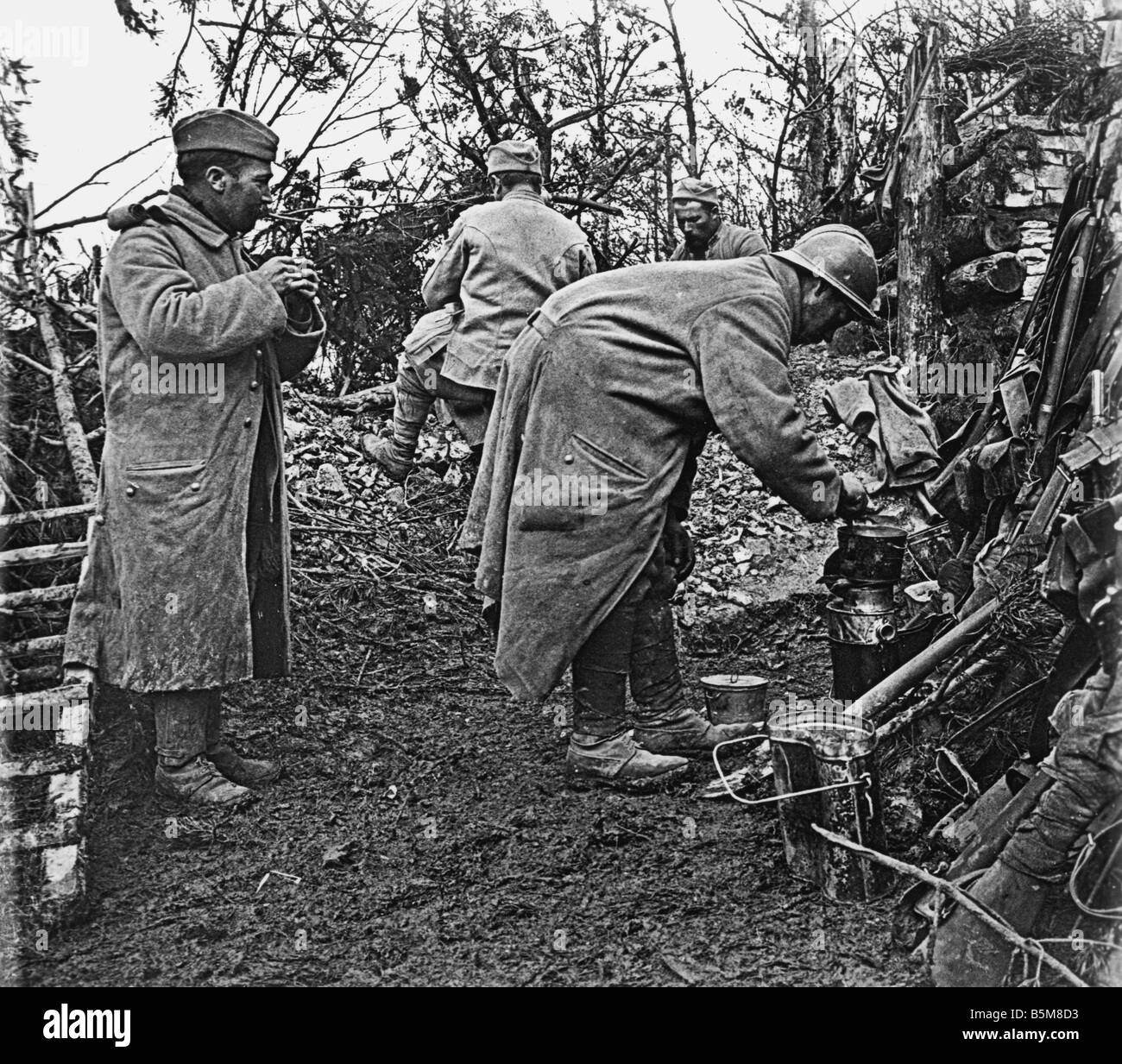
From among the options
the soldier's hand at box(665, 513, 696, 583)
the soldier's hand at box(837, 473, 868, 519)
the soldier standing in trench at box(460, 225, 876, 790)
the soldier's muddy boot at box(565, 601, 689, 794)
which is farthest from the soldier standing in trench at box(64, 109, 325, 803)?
the soldier's hand at box(837, 473, 868, 519)

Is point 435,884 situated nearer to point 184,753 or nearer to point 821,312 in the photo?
point 184,753

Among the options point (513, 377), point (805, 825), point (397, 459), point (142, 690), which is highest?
point (513, 377)

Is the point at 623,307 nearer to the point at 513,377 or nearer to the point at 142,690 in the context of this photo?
the point at 513,377

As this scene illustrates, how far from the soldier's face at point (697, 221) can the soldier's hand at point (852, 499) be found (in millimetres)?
3760

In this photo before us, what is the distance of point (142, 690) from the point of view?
11.1 feet

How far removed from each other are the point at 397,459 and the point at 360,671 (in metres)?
1.83

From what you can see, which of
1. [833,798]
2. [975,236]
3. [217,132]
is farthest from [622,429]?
[975,236]

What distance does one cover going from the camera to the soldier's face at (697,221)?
6.89 metres

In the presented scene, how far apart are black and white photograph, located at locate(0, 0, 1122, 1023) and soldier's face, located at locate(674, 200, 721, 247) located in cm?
169

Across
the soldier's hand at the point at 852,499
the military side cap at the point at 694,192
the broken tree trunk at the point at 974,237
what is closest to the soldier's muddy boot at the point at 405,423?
the military side cap at the point at 694,192

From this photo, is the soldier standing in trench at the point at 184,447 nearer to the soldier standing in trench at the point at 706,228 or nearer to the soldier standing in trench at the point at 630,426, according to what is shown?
the soldier standing in trench at the point at 630,426
